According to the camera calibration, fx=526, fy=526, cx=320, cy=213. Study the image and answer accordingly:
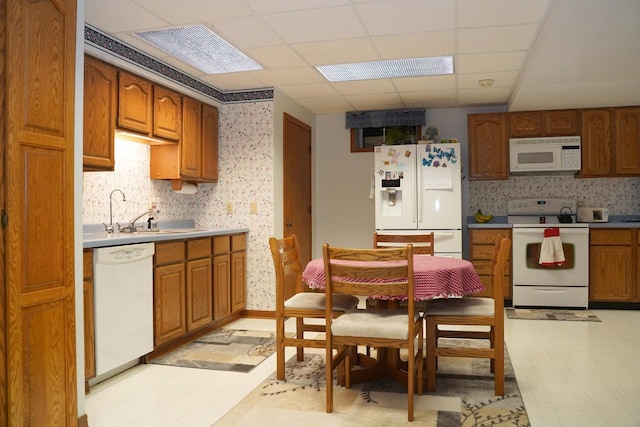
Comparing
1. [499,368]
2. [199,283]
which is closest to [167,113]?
[199,283]

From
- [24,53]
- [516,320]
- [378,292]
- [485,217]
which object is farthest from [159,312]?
[485,217]

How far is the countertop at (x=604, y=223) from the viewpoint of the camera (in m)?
5.34

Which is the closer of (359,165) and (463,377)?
(463,377)

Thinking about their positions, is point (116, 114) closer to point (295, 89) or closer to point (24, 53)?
point (24, 53)

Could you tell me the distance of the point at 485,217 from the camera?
588 cm

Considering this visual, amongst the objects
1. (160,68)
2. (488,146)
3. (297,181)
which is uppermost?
(160,68)

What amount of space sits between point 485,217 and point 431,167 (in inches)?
35.3

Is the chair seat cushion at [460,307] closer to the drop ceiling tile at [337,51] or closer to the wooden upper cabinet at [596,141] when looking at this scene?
the drop ceiling tile at [337,51]

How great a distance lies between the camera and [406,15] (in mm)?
3297

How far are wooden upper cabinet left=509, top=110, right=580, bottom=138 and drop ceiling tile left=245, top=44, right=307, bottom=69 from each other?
8.88ft

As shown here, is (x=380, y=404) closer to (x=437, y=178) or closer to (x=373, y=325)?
(x=373, y=325)

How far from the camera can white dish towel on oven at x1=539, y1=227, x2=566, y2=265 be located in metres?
5.28

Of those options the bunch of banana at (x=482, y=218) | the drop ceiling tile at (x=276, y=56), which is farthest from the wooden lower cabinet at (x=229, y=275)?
the bunch of banana at (x=482, y=218)

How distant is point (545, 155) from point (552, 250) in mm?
1065
